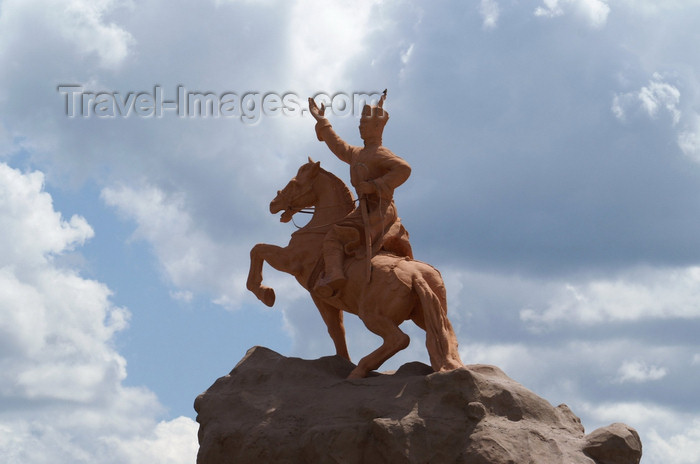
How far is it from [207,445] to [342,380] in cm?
151

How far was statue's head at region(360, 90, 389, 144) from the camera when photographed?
1116cm

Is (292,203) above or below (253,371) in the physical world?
above

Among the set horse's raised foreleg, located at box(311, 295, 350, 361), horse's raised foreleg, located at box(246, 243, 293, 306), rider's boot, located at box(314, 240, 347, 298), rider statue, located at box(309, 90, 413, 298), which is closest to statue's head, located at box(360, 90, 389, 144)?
rider statue, located at box(309, 90, 413, 298)

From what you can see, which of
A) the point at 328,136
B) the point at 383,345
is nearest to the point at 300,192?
the point at 328,136

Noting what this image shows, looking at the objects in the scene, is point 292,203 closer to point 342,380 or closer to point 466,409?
point 342,380

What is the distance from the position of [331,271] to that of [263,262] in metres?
1.03

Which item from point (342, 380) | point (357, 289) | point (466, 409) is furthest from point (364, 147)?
point (466, 409)

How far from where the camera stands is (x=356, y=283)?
34.7 ft

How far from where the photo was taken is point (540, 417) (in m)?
9.58

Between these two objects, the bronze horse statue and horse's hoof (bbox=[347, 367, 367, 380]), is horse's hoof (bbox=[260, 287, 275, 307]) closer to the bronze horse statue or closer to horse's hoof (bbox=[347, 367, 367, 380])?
the bronze horse statue

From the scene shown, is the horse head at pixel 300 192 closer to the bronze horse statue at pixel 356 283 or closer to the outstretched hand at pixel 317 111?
the bronze horse statue at pixel 356 283

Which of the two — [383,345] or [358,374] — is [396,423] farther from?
[383,345]

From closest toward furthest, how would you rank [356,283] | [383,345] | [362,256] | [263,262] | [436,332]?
[436,332], [383,345], [356,283], [362,256], [263,262]

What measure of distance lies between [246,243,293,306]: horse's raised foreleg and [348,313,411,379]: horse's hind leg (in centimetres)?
129
